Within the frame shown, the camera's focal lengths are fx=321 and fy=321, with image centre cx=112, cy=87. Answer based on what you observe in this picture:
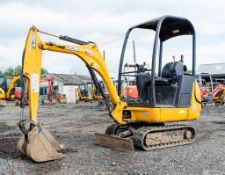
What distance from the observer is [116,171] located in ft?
16.2

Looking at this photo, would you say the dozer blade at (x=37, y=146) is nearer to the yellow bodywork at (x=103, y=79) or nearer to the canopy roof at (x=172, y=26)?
the yellow bodywork at (x=103, y=79)

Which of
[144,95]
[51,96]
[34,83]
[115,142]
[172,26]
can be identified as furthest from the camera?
[51,96]

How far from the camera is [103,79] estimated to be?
6.60 meters

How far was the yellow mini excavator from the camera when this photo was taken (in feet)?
18.4

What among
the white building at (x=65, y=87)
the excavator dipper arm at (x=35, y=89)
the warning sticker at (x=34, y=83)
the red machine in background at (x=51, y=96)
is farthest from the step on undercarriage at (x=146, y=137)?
the white building at (x=65, y=87)

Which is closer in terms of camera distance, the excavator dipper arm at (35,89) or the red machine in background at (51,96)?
the excavator dipper arm at (35,89)

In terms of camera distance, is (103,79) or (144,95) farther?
(144,95)

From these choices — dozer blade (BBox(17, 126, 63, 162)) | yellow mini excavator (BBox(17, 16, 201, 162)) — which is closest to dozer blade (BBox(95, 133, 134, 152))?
yellow mini excavator (BBox(17, 16, 201, 162))

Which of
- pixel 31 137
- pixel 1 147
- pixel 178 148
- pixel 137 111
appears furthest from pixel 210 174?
pixel 1 147

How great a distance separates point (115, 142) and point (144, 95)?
1228mm

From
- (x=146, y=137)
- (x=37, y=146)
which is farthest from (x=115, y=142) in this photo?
(x=37, y=146)

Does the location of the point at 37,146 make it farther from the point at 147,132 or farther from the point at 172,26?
the point at 172,26

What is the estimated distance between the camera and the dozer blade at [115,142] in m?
6.23

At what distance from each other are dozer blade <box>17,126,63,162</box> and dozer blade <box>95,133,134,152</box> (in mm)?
1406
